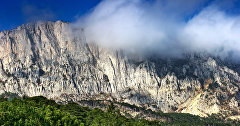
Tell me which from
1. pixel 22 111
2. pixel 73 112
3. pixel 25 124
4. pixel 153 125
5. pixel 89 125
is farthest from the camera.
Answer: pixel 153 125

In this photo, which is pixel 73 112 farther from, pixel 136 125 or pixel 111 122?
pixel 136 125

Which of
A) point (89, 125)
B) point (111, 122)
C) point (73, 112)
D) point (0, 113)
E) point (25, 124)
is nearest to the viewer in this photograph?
point (25, 124)

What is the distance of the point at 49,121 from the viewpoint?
86.5m

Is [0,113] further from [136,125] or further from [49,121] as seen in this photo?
[136,125]

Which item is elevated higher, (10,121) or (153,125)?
(10,121)

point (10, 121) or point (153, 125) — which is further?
point (153, 125)

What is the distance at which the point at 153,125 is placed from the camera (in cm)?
16312

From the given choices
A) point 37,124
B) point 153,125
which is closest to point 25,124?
point 37,124

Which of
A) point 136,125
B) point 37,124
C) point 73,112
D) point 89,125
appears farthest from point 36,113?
point 136,125

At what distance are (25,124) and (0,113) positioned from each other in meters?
11.5

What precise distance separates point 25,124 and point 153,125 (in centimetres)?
9876

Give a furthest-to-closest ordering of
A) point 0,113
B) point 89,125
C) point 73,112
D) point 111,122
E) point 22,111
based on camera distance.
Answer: point 73,112, point 111,122, point 89,125, point 22,111, point 0,113

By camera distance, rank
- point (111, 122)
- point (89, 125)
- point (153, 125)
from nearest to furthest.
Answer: point (89, 125) < point (111, 122) < point (153, 125)

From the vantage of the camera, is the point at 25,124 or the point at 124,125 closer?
the point at 25,124
